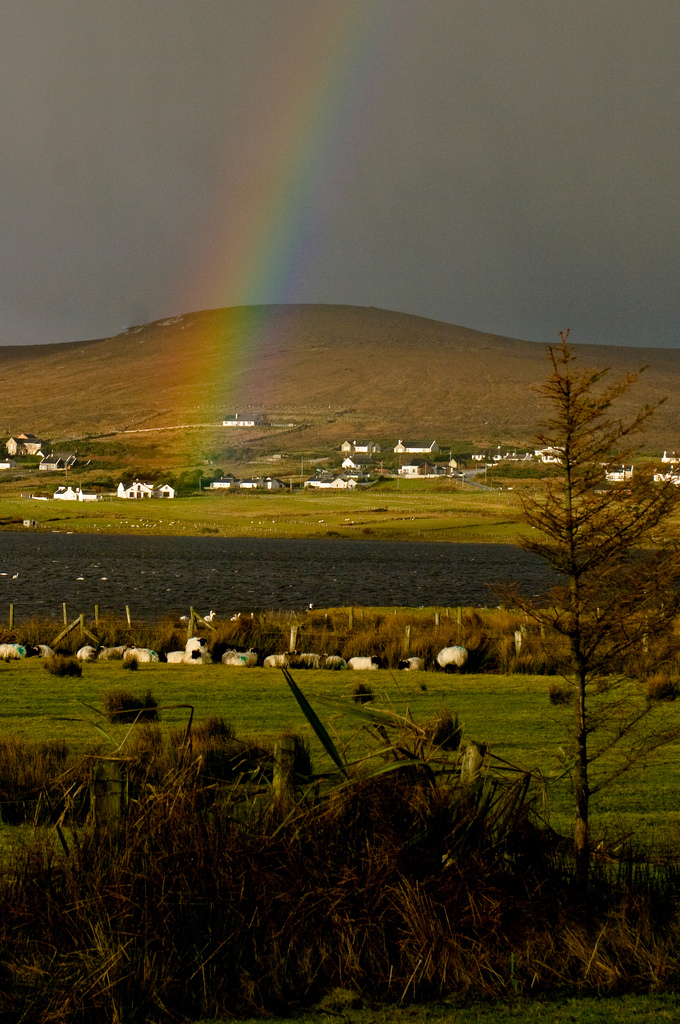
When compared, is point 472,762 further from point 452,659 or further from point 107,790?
point 452,659

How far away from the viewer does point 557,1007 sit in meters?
5.86

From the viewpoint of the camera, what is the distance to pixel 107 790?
22.5 ft

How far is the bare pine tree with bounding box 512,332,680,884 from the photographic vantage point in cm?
750

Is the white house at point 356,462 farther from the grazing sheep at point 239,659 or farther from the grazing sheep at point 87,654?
the grazing sheep at point 239,659

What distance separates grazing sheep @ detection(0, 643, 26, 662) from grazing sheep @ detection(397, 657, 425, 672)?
8408 mm

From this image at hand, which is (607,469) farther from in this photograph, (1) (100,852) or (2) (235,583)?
(2) (235,583)

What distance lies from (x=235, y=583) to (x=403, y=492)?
100402 mm

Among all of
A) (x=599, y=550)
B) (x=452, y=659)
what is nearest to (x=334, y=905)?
(x=599, y=550)

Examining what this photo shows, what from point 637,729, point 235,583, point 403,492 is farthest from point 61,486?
point 637,729

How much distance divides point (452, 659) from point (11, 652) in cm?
975

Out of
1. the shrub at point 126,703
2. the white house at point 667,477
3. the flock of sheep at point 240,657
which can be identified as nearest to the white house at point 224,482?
the flock of sheep at point 240,657

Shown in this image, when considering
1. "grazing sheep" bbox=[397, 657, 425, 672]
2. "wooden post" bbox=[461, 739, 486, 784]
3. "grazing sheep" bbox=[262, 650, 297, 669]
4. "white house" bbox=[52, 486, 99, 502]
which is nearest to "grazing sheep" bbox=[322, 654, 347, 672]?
"grazing sheep" bbox=[262, 650, 297, 669]

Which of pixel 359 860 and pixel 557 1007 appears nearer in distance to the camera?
pixel 557 1007

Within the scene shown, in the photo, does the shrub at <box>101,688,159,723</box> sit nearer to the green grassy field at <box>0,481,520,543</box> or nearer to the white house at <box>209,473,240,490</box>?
the green grassy field at <box>0,481,520,543</box>
